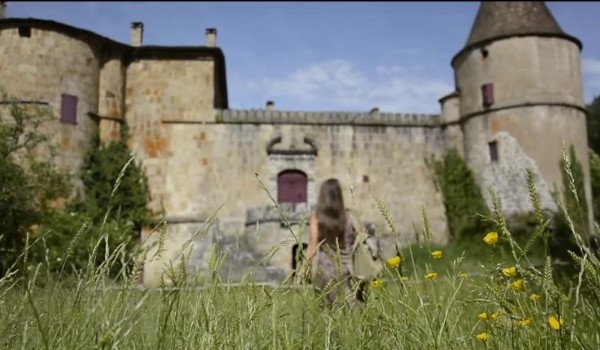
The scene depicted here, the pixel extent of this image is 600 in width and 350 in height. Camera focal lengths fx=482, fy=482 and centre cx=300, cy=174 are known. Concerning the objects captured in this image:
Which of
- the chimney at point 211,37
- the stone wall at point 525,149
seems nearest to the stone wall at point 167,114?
the chimney at point 211,37

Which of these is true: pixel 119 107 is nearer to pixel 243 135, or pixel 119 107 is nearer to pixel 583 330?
pixel 243 135

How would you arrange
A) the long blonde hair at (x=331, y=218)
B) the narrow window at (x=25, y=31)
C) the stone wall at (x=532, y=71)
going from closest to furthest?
the long blonde hair at (x=331, y=218)
the narrow window at (x=25, y=31)
the stone wall at (x=532, y=71)

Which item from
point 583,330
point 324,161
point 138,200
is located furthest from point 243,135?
point 583,330

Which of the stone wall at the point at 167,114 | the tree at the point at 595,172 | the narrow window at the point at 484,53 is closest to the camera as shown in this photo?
the stone wall at the point at 167,114

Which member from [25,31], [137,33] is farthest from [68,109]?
[137,33]

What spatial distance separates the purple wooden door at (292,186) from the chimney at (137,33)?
25.0 ft

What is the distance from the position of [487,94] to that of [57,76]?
15.6 m

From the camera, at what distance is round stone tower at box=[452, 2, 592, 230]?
17.5 m

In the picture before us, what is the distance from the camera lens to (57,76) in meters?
16.2

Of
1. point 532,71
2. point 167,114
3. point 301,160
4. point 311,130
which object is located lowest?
point 301,160

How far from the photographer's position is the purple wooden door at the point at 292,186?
18.5 metres

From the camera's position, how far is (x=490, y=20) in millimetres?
19094

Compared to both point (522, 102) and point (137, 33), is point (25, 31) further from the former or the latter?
point (522, 102)

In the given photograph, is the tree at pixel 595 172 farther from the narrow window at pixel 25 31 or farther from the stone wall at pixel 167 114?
the narrow window at pixel 25 31
